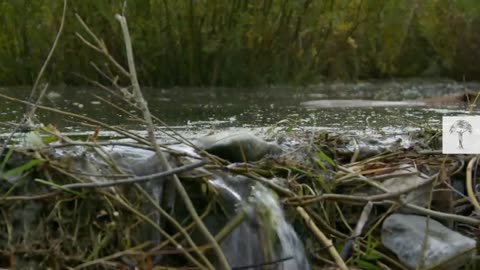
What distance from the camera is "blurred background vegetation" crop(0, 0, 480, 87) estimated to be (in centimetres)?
545

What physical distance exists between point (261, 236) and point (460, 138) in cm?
60

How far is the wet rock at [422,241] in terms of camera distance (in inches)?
70.4

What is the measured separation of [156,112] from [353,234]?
2208 mm

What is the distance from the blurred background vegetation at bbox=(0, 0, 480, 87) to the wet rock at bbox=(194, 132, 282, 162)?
135 inches

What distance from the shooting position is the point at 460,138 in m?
2.11

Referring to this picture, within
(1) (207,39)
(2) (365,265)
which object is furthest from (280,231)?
(1) (207,39)

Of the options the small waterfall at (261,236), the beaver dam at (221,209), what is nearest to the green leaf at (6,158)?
the beaver dam at (221,209)

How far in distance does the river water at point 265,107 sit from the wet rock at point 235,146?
42cm

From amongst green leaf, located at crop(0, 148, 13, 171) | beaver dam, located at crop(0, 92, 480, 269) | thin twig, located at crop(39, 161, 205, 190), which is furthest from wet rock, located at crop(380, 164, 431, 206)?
green leaf, located at crop(0, 148, 13, 171)

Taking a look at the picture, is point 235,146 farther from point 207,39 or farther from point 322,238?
point 207,39

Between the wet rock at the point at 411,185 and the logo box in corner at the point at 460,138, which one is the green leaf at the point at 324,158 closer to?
the wet rock at the point at 411,185

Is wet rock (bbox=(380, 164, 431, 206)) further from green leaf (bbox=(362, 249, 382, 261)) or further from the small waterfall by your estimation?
the small waterfall

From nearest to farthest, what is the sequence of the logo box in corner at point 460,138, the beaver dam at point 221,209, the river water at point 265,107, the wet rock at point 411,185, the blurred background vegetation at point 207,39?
the beaver dam at point 221,209 → the wet rock at point 411,185 → the logo box in corner at point 460,138 → the river water at point 265,107 → the blurred background vegetation at point 207,39

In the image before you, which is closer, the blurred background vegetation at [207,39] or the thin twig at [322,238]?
the thin twig at [322,238]
